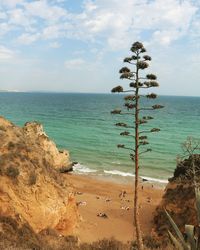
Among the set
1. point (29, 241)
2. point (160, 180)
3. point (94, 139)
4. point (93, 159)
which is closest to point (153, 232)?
point (29, 241)

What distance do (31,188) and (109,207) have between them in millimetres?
13106

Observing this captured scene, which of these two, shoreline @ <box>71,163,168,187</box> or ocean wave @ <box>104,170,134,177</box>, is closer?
shoreline @ <box>71,163,168,187</box>

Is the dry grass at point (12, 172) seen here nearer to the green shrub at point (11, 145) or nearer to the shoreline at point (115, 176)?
the green shrub at point (11, 145)

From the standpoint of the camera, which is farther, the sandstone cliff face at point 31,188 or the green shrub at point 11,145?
the green shrub at point 11,145

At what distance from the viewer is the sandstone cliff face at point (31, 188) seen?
53.9 ft

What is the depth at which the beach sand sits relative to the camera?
2201 centimetres

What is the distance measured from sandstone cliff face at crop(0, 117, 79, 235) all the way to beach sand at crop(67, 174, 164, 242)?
2.37 metres

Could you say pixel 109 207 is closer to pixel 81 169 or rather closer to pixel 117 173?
pixel 117 173

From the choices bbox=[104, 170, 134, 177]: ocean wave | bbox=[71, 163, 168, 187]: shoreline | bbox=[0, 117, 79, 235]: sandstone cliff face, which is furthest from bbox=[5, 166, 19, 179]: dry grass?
bbox=[104, 170, 134, 177]: ocean wave

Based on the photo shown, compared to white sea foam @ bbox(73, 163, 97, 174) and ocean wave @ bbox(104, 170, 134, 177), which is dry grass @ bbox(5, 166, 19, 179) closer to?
ocean wave @ bbox(104, 170, 134, 177)

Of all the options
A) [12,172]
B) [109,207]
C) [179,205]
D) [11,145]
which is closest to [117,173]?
[109,207]

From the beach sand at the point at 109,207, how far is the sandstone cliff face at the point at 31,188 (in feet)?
7.76

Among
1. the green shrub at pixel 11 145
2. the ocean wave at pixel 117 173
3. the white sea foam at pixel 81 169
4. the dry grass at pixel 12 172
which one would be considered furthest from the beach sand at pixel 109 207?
the green shrub at pixel 11 145

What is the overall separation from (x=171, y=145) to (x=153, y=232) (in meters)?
36.2
